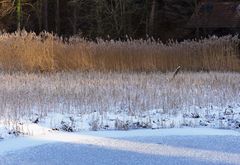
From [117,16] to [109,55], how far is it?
17803 millimetres

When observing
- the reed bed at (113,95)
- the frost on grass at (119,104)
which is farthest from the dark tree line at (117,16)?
the frost on grass at (119,104)

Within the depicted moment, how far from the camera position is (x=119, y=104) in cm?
826

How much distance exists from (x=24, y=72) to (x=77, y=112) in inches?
262

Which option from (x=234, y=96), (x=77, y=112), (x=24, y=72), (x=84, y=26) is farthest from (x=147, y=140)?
(x=84, y=26)

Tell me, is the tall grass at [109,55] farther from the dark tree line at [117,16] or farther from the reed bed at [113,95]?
the dark tree line at [117,16]

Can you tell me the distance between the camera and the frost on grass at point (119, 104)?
7.07 metres

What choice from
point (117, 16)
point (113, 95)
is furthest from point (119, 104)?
point (117, 16)

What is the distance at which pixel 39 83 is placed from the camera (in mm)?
11172

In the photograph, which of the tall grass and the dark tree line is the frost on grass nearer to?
the tall grass

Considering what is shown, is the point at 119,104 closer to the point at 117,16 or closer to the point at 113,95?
the point at 113,95

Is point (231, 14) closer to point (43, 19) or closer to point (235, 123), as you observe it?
point (43, 19)

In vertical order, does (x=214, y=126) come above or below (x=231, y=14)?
below

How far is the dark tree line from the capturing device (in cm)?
3156

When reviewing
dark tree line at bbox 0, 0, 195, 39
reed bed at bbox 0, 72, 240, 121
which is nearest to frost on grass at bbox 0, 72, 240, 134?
reed bed at bbox 0, 72, 240, 121
